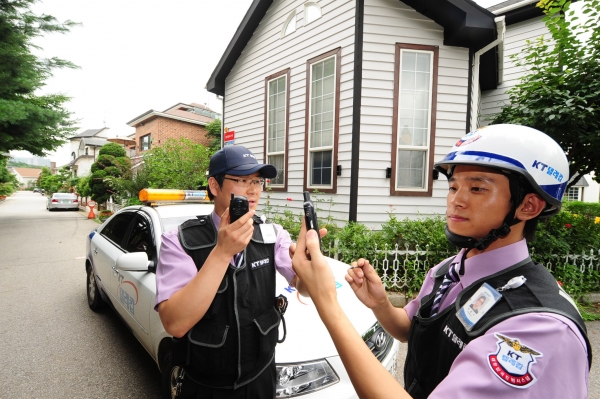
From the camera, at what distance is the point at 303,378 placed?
1998mm

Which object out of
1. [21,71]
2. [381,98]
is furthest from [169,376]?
[21,71]

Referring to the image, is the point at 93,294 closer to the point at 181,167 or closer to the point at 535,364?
the point at 535,364

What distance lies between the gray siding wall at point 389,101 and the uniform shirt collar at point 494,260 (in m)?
5.17

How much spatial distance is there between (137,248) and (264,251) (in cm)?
215

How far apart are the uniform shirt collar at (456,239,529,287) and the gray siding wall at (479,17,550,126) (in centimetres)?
940

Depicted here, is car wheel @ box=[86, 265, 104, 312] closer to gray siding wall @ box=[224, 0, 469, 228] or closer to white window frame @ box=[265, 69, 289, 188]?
gray siding wall @ box=[224, 0, 469, 228]

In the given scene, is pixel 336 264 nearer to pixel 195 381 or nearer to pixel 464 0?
pixel 195 381

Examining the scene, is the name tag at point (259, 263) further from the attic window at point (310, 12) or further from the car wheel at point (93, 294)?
the attic window at point (310, 12)

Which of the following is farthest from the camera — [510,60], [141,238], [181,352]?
[510,60]

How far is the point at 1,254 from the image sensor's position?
28.1 feet

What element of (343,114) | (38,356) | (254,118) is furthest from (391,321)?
(254,118)

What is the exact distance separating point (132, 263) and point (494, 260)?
8.10 feet

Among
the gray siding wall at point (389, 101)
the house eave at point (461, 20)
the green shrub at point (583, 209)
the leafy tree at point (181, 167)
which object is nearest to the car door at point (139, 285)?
the gray siding wall at point (389, 101)

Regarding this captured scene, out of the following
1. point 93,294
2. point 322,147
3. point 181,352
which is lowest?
point 93,294
